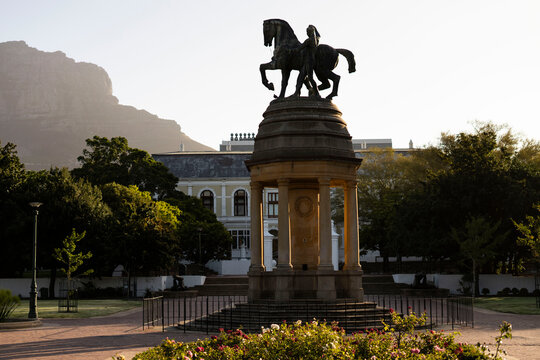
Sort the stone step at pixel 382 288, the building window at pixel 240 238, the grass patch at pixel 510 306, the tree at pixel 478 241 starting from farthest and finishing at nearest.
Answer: the building window at pixel 240 238 → the stone step at pixel 382 288 → the tree at pixel 478 241 → the grass patch at pixel 510 306

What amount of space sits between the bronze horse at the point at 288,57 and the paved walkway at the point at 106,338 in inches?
428

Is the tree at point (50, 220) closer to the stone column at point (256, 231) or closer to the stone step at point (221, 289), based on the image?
the stone step at point (221, 289)

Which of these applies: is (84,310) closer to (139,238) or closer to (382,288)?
(139,238)

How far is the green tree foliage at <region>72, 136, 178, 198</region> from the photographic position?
63.8 m

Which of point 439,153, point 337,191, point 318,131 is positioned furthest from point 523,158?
point 318,131

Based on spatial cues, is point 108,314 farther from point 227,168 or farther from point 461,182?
point 227,168

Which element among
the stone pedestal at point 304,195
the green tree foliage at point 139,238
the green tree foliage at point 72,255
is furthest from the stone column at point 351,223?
the green tree foliage at point 139,238

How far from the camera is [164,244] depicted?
49344mm

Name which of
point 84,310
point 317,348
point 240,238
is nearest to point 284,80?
point 84,310

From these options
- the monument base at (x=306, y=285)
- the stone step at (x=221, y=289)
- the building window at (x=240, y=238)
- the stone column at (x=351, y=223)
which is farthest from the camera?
the building window at (x=240, y=238)

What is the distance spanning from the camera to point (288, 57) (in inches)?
1084

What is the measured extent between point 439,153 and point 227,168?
35.2 meters

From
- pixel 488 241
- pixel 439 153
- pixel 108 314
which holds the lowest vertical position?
pixel 108 314

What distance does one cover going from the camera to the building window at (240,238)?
81.2 meters
